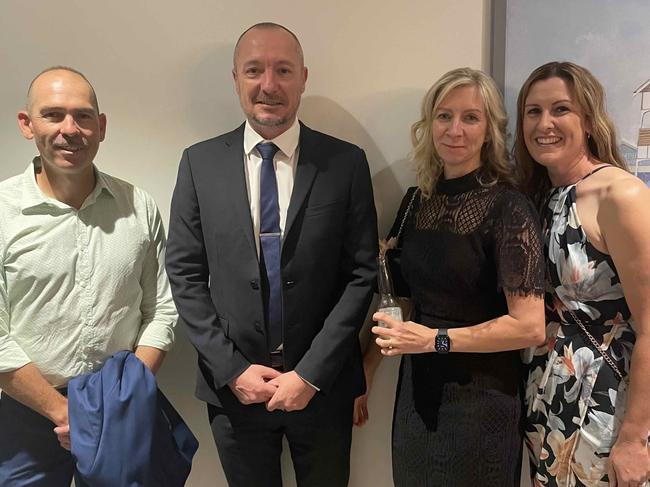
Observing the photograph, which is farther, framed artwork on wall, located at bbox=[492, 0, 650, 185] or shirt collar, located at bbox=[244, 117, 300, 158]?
framed artwork on wall, located at bbox=[492, 0, 650, 185]

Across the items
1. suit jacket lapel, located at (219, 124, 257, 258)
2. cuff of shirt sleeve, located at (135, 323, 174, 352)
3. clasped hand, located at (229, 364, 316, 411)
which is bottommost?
clasped hand, located at (229, 364, 316, 411)

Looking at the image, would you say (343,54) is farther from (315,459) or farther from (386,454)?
(386,454)


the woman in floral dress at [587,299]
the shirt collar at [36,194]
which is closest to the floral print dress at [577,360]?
the woman in floral dress at [587,299]

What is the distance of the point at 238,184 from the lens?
159 centimetres

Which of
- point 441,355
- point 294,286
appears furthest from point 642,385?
point 294,286

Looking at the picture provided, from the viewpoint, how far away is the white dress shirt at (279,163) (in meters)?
1.62

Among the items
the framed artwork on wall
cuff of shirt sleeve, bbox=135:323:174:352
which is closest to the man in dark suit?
cuff of shirt sleeve, bbox=135:323:174:352

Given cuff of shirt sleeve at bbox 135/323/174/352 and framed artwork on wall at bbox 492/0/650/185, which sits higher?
framed artwork on wall at bbox 492/0/650/185

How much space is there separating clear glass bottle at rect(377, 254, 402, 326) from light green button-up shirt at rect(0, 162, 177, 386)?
710 millimetres

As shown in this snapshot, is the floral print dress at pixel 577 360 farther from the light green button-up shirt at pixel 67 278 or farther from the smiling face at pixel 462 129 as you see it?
the light green button-up shirt at pixel 67 278

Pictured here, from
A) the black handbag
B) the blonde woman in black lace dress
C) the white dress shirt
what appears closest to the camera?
the blonde woman in black lace dress

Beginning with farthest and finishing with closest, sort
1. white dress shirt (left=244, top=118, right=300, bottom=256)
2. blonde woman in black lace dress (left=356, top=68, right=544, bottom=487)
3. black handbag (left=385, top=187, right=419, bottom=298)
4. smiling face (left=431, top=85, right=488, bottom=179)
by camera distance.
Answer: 1. black handbag (left=385, top=187, right=419, bottom=298)
2. white dress shirt (left=244, top=118, right=300, bottom=256)
3. smiling face (left=431, top=85, right=488, bottom=179)
4. blonde woman in black lace dress (left=356, top=68, right=544, bottom=487)

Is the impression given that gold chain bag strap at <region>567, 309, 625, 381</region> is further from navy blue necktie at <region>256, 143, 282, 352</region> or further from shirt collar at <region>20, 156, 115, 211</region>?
shirt collar at <region>20, 156, 115, 211</region>

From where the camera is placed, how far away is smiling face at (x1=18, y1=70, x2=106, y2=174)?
4.83 feet
